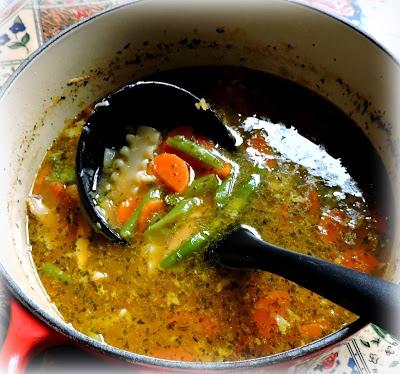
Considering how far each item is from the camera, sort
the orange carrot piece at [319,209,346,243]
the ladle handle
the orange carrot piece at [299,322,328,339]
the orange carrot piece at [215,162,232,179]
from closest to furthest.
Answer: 1. the ladle handle
2. the orange carrot piece at [299,322,328,339]
3. the orange carrot piece at [319,209,346,243]
4. the orange carrot piece at [215,162,232,179]

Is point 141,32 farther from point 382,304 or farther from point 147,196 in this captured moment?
point 382,304

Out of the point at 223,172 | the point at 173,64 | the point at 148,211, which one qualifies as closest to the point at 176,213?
the point at 148,211

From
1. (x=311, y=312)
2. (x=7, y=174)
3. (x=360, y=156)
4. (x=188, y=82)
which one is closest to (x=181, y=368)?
(x=311, y=312)

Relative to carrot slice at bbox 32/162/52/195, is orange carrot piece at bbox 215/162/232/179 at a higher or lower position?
lower

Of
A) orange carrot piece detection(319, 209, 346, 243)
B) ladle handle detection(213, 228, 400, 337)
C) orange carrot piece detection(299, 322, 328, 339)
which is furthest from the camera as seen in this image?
orange carrot piece detection(319, 209, 346, 243)

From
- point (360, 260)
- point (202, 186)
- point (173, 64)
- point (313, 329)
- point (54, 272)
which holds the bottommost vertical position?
point (313, 329)

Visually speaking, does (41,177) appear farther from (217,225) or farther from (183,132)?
(217,225)

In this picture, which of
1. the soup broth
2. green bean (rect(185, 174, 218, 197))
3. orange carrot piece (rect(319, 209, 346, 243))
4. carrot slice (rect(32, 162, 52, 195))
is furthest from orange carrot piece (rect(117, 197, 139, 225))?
orange carrot piece (rect(319, 209, 346, 243))

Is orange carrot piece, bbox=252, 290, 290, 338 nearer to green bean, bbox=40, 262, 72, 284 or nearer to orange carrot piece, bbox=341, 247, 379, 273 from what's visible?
orange carrot piece, bbox=341, 247, 379, 273
